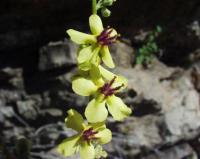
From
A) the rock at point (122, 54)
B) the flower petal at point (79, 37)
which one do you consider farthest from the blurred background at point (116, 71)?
the flower petal at point (79, 37)

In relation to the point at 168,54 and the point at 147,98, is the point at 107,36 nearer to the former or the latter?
the point at 147,98

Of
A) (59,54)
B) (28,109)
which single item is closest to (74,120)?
(59,54)

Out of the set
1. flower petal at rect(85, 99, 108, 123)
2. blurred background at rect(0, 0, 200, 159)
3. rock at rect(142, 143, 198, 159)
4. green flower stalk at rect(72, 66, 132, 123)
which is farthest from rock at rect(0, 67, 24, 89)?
flower petal at rect(85, 99, 108, 123)

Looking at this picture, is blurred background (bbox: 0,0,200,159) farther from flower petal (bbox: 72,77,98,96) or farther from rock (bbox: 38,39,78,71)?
flower petal (bbox: 72,77,98,96)

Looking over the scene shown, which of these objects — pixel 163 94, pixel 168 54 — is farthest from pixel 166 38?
pixel 163 94

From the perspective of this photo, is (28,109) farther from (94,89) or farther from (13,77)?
(94,89)

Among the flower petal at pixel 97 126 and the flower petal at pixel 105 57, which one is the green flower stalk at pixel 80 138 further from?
the flower petal at pixel 105 57

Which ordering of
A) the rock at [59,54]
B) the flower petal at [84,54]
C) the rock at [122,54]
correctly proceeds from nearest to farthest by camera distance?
the flower petal at [84,54]
the rock at [59,54]
the rock at [122,54]
